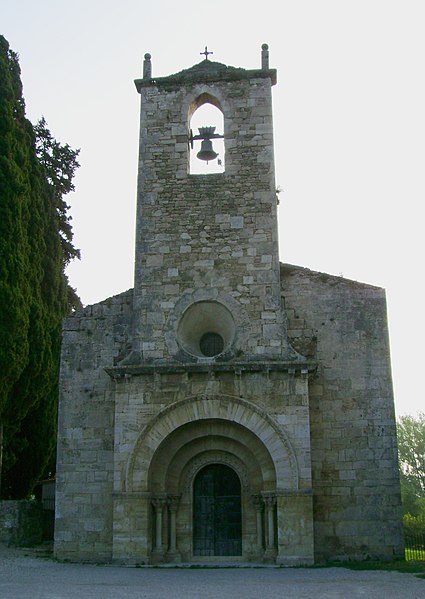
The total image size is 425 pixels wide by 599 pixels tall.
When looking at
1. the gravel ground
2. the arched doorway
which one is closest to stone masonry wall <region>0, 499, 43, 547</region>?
the gravel ground

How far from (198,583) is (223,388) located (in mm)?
4454

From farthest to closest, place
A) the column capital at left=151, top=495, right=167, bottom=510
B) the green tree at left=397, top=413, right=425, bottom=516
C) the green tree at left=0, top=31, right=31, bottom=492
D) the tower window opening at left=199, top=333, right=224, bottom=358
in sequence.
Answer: the green tree at left=397, top=413, right=425, bottom=516 < the green tree at left=0, top=31, right=31, bottom=492 < the tower window opening at left=199, top=333, right=224, bottom=358 < the column capital at left=151, top=495, right=167, bottom=510

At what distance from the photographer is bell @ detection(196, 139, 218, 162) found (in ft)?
56.4

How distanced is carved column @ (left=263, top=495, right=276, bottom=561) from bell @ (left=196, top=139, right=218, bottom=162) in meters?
7.94

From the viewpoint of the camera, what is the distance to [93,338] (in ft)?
55.0

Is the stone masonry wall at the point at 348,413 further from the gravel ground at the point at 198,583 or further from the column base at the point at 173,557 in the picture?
the column base at the point at 173,557

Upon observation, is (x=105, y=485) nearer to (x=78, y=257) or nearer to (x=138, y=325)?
(x=138, y=325)

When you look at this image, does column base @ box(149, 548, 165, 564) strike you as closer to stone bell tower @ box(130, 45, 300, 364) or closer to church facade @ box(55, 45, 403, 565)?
church facade @ box(55, 45, 403, 565)

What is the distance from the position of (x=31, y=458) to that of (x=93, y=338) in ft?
21.9

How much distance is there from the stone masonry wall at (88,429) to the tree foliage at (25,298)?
2.39 meters

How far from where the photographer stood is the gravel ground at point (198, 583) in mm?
10031

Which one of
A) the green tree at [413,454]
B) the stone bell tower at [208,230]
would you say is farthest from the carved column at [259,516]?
the green tree at [413,454]

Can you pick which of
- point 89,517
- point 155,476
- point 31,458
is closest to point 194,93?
point 155,476

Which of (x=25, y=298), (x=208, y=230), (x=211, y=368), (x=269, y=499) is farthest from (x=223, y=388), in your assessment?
(x=25, y=298)
